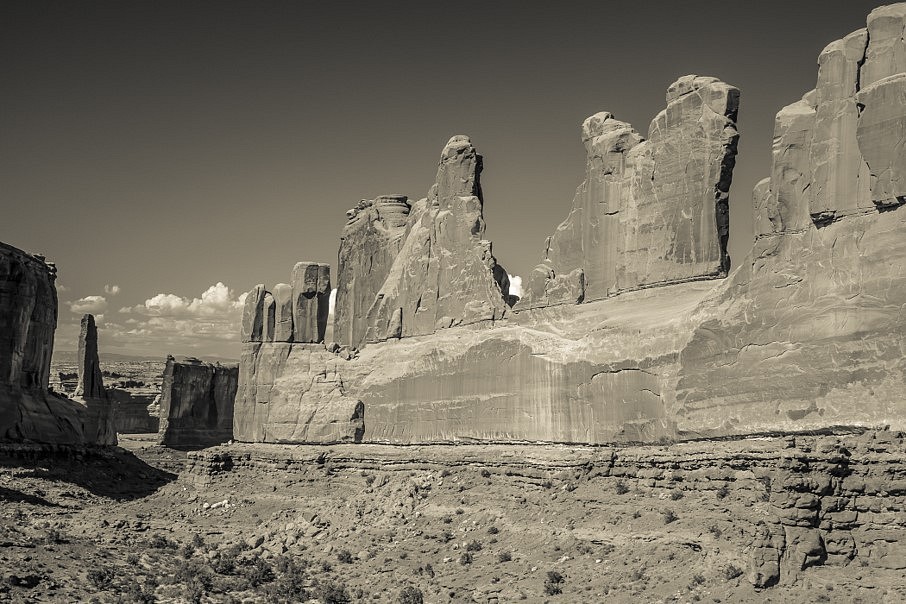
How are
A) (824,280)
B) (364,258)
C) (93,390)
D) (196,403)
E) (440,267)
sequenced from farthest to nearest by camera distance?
(196,403)
(93,390)
(364,258)
(440,267)
(824,280)

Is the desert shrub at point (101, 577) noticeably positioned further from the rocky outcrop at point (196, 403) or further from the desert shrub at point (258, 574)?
the rocky outcrop at point (196, 403)

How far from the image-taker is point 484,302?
142 feet

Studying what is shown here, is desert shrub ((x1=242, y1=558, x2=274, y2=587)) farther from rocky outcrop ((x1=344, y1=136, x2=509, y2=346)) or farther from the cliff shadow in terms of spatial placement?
the cliff shadow

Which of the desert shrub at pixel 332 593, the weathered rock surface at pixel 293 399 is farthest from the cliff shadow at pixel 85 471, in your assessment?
the desert shrub at pixel 332 593

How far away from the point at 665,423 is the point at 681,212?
20.6 ft

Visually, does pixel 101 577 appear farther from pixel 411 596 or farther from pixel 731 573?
pixel 731 573

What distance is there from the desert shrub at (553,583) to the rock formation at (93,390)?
4208cm

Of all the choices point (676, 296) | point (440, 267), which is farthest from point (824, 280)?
point (440, 267)

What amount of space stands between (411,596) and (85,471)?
28.8 meters

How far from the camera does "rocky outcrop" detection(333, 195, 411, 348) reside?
173ft

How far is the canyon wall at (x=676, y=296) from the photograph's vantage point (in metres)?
28.1

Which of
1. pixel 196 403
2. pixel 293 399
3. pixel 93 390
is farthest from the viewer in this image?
pixel 196 403

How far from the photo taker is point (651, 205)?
36062 mm

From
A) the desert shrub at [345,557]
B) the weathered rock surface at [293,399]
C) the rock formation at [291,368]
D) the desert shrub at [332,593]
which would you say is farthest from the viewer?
the rock formation at [291,368]
